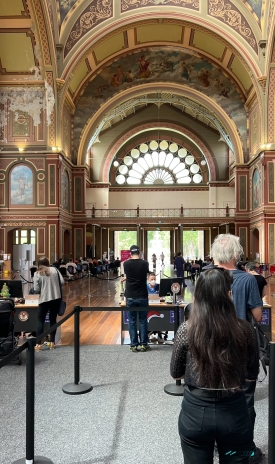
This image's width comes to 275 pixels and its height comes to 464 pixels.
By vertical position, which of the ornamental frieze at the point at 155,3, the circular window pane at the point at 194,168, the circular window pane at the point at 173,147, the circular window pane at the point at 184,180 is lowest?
the circular window pane at the point at 184,180

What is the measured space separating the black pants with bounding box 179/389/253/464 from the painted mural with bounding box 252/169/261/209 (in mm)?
24286

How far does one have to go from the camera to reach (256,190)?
26016mm

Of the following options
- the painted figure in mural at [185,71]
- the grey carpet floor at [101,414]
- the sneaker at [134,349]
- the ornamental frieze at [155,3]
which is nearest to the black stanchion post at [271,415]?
the grey carpet floor at [101,414]

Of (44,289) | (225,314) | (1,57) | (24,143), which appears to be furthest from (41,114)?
(225,314)

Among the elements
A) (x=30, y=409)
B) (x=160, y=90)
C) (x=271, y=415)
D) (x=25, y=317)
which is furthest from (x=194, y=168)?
(x=271, y=415)

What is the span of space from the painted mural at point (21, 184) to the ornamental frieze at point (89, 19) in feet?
22.2

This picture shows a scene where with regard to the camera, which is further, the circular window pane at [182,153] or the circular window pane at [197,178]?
the circular window pane at [182,153]

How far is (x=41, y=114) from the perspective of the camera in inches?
894

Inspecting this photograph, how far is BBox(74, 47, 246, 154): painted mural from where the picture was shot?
87.7 feet

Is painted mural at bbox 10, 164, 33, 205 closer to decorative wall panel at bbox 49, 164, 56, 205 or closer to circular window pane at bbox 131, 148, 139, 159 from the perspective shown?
decorative wall panel at bbox 49, 164, 56, 205

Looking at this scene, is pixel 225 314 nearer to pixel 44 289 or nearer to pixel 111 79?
pixel 44 289

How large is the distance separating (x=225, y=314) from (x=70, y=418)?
8.98 ft

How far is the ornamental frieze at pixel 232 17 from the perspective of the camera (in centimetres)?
2153

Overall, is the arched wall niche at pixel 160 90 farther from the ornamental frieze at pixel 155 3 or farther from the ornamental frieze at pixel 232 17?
the ornamental frieze at pixel 155 3
